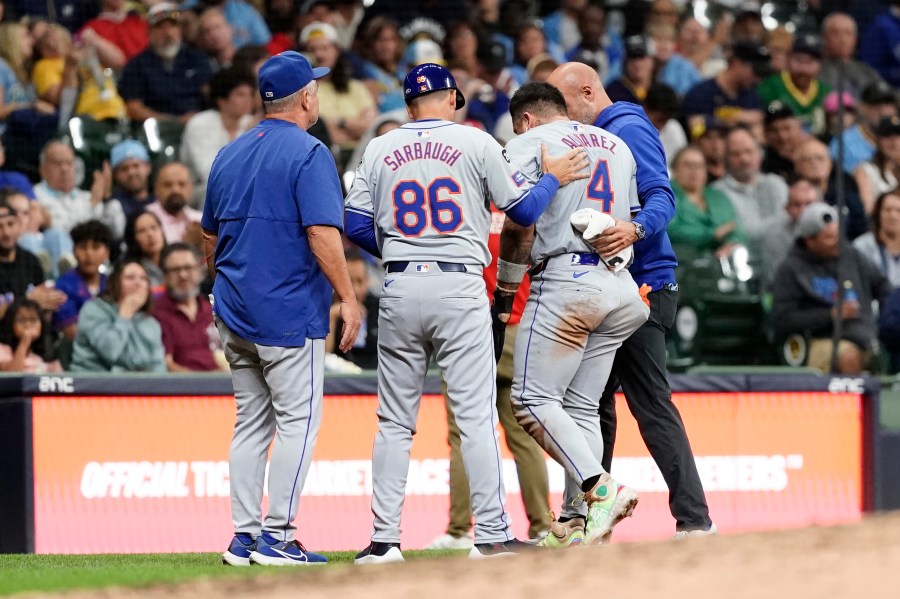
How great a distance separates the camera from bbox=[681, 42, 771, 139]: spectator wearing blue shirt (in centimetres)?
1181

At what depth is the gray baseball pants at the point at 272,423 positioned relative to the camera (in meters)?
5.42

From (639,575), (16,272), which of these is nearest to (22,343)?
(16,272)

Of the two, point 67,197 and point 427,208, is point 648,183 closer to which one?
point 427,208

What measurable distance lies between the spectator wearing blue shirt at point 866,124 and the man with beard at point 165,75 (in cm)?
486

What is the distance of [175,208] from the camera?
9.32 metres

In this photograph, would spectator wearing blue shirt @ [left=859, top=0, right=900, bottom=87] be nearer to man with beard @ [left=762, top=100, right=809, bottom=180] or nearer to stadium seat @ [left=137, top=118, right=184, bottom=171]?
man with beard @ [left=762, top=100, right=809, bottom=180]

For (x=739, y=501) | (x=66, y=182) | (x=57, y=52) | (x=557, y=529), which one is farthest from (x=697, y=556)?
(x=57, y=52)

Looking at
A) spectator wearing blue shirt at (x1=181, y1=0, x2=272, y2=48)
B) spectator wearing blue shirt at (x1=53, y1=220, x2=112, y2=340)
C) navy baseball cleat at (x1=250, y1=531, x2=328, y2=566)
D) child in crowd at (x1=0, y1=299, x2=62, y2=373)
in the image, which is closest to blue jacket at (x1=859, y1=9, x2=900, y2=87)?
spectator wearing blue shirt at (x1=181, y1=0, x2=272, y2=48)

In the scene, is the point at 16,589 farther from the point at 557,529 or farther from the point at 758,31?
the point at 758,31

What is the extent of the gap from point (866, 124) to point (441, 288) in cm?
743

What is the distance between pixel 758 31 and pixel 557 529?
869cm

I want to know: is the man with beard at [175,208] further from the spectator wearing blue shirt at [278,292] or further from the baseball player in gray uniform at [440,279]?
the baseball player in gray uniform at [440,279]

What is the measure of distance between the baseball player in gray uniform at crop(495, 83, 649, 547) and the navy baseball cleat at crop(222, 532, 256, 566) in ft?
3.76

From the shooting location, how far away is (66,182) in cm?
932
